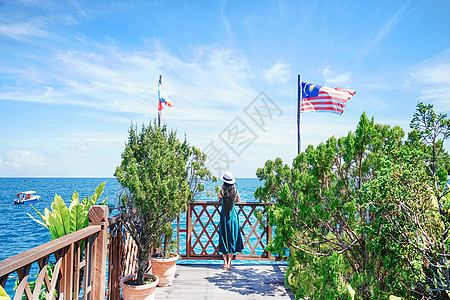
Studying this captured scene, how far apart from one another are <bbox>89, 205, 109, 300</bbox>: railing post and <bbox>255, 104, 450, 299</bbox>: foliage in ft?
5.66

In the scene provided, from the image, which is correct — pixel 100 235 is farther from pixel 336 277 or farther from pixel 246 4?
pixel 246 4

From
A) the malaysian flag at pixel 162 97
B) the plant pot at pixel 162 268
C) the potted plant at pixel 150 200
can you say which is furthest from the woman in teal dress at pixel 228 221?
the malaysian flag at pixel 162 97

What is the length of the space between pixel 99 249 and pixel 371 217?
2.67 metres

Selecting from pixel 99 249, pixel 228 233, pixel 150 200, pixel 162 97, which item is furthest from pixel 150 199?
pixel 162 97

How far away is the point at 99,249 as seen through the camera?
2582 millimetres

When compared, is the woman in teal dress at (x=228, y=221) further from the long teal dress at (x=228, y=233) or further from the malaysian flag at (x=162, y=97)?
the malaysian flag at (x=162, y=97)

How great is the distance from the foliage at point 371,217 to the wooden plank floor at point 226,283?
3.91 ft

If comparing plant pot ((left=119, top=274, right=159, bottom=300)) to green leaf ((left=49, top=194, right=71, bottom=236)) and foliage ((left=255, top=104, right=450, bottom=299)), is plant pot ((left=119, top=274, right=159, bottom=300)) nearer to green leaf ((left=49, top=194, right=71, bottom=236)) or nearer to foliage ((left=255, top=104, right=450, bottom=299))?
green leaf ((left=49, top=194, right=71, bottom=236))

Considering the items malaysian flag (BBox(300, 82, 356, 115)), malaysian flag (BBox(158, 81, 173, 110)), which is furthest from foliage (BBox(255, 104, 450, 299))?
malaysian flag (BBox(158, 81, 173, 110))

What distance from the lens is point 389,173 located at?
1726mm

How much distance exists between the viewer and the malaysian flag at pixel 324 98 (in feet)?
21.0

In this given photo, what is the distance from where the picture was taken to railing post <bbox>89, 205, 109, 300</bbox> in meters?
2.53

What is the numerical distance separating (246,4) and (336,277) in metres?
5.01

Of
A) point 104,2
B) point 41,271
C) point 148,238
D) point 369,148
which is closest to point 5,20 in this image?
point 104,2
